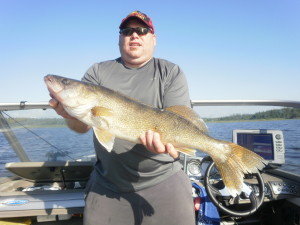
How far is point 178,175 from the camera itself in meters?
3.23

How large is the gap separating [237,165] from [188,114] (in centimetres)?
79

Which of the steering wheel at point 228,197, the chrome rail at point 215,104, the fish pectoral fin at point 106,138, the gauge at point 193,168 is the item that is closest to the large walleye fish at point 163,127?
the fish pectoral fin at point 106,138

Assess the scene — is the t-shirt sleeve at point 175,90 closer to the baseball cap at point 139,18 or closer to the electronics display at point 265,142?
the baseball cap at point 139,18

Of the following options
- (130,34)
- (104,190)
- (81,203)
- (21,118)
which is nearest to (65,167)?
(81,203)

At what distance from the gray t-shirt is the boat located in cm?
145

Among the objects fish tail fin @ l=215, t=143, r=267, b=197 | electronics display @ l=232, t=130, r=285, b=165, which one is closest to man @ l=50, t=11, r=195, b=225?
fish tail fin @ l=215, t=143, r=267, b=197

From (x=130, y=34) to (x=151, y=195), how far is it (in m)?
2.06

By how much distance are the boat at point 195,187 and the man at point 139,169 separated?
3.94 feet

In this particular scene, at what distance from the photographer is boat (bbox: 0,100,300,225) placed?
420 cm

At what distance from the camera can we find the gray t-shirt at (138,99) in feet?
10.1

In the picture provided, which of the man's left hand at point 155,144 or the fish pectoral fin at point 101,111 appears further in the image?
the fish pectoral fin at point 101,111

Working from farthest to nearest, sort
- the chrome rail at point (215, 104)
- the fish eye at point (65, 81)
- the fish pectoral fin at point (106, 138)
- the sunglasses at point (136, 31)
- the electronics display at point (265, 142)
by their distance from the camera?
the electronics display at point (265, 142) < the chrome rail at point (215, 104) < the sunglasses at point (136, 31) < the fish eye at point (65, 81) < the fish pectoral fin at point (106, 138)

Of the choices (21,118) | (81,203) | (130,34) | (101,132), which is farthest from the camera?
(21,118)

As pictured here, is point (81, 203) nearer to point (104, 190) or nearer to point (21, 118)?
point (104, 190)
